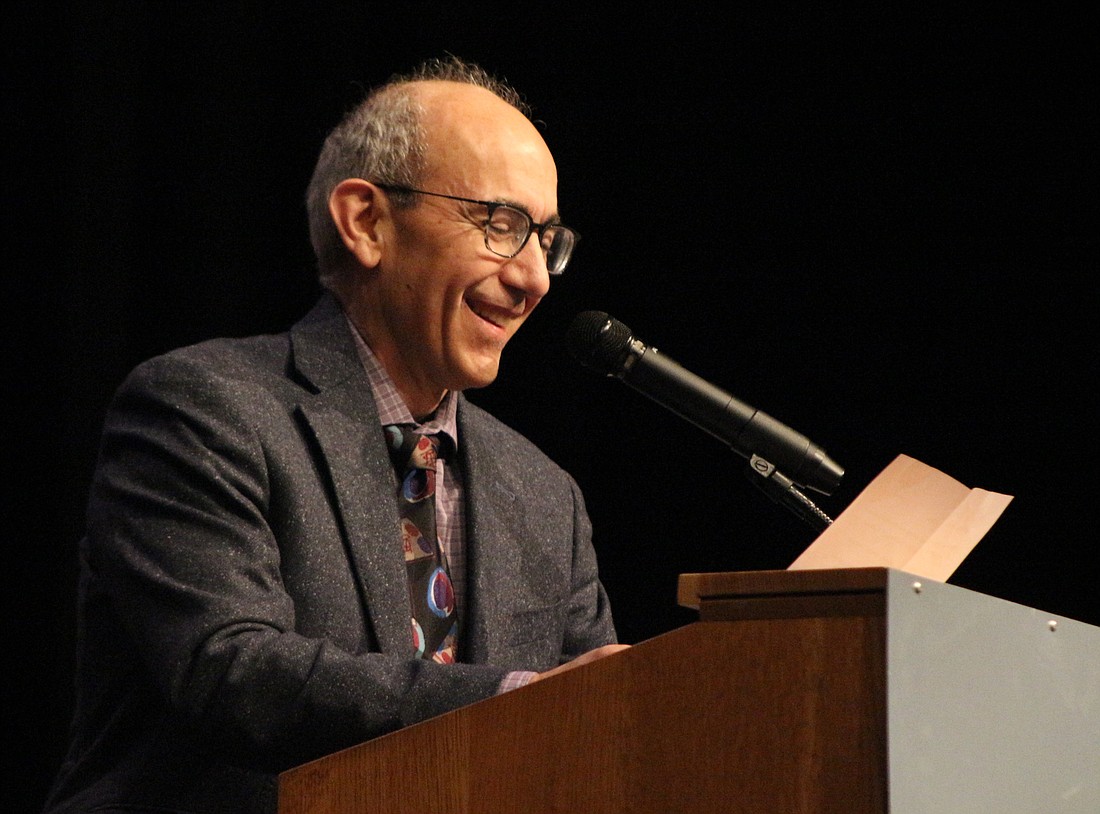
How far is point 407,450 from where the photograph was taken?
210 centimetres

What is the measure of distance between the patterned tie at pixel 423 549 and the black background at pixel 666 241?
1.00 metres

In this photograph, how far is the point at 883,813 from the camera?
3.21ft

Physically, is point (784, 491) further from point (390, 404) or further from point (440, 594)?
point (390, 404)

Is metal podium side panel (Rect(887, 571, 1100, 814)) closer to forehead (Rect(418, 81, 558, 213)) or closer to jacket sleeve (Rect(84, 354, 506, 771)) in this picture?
jacket sleeve (Rect(84, 354, 506, 771))

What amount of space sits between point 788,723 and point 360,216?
1.46 metres

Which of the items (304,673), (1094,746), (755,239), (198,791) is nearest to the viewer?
(1094,746)

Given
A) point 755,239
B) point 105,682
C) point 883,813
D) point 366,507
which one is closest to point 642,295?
point 755,239

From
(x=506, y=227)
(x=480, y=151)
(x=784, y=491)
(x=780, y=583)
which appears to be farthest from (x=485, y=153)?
(x=780, y=583)

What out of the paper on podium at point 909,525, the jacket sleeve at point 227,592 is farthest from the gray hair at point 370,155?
the paper on podium at point 909,525

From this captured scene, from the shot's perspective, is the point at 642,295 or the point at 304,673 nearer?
the point at 304,673

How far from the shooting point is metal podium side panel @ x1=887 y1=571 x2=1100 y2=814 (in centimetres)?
100

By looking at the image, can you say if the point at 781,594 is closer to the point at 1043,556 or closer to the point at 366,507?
the point at 366,507

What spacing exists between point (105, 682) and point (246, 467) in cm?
40

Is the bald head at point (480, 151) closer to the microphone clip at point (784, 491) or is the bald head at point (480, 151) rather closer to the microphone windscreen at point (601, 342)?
the microphone windscreen at point (601, 342)
